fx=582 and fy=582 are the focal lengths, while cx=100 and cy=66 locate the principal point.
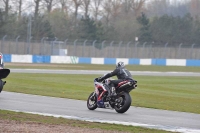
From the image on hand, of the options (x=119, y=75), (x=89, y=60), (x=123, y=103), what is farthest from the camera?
(x=89, y=60)

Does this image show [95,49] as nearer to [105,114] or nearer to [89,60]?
[89,60]

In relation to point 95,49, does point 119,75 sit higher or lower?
higher

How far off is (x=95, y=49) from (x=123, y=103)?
48975mm

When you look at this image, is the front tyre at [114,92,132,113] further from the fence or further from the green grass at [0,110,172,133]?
the fence

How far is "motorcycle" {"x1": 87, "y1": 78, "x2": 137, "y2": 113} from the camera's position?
1597 cm

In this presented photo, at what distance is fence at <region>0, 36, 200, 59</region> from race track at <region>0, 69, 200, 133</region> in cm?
4005

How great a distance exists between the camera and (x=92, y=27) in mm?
81062

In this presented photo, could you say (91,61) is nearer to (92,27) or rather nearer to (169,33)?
(92,27)

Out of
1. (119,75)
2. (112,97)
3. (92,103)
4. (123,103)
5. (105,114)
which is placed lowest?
(105,114)

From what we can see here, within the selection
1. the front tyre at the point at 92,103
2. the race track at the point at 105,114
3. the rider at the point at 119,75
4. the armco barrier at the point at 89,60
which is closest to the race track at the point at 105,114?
the race track at the point at 105,114

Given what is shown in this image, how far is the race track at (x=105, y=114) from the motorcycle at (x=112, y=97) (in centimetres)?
20

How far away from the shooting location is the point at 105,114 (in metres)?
15.7

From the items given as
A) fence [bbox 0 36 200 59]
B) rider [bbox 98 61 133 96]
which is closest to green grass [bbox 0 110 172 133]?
rider [bbox 98 61 133 96]

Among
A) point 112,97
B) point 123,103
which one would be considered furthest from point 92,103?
point 123,103
